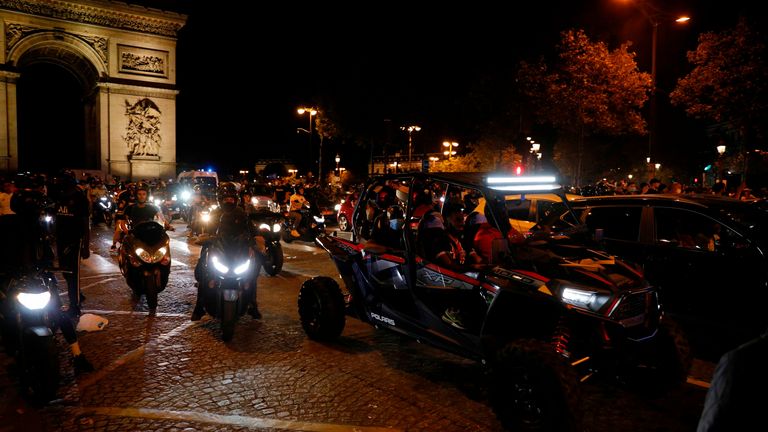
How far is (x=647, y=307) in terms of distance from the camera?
4316mm

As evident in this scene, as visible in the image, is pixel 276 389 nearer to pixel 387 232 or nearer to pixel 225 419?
pixel 225 419

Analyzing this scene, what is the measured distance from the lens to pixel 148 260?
26.5 ft

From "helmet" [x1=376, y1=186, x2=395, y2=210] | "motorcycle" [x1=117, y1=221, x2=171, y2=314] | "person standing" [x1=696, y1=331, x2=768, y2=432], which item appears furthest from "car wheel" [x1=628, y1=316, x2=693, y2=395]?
"motorcycle" [x1=117, y1=221, x2=171, y2=314]

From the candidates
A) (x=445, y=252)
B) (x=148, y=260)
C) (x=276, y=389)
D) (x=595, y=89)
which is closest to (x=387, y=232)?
(x=445, y=252)

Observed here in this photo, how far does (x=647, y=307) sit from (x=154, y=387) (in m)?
4.03

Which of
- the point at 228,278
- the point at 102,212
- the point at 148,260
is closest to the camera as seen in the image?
the point at 228,278

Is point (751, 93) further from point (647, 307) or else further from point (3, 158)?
point (3, 158)

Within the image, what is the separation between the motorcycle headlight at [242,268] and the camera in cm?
663

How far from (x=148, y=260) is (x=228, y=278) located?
2.14 meters

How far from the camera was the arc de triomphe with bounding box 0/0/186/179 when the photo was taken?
3575 cm

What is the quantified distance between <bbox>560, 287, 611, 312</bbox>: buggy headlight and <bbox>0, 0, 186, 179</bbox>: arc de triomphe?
3873cm

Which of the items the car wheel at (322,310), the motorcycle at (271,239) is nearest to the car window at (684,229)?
the car wheel at (322,310)

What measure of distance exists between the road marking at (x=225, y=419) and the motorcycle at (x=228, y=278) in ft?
6.08

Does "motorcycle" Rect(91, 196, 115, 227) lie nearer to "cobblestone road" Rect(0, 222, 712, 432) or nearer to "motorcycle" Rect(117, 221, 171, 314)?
"motorcycle" Rect(117, 221, 171, 314)
